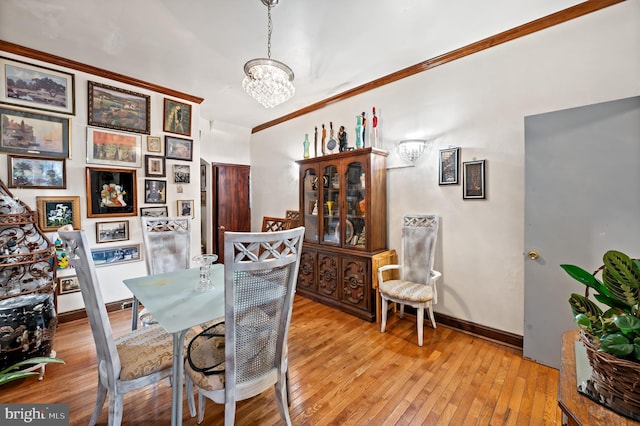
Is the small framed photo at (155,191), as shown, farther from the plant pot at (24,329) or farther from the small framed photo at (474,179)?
the small framed photo at (474,179)

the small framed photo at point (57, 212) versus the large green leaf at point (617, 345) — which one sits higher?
the small framed photo at point (57, 212)

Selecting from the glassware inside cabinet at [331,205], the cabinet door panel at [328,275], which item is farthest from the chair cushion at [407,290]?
the glassware inside cabinet at [331,205]

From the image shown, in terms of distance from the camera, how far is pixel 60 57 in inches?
108

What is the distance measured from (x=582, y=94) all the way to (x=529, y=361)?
86.7 inches

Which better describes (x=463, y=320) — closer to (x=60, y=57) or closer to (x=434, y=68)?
(x=434, y=68)

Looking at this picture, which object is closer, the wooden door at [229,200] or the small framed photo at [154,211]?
the small framed photo at [154,211]

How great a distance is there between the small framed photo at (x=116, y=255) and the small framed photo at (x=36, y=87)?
1.61 m

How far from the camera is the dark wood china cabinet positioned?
9.80ft

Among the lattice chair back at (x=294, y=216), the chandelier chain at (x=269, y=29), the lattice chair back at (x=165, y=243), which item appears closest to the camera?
the chandelier chain at (x=269, y=29)

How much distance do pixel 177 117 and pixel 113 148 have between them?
0.91 metres

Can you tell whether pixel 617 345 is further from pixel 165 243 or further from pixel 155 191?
pixel 155 191

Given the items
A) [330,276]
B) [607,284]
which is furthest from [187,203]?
[607,284]

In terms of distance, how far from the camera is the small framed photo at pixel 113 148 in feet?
9.80

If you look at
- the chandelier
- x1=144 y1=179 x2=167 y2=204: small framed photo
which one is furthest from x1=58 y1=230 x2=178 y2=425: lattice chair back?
x1=144 y1=179 x2=167 y2=204: small framed photo
